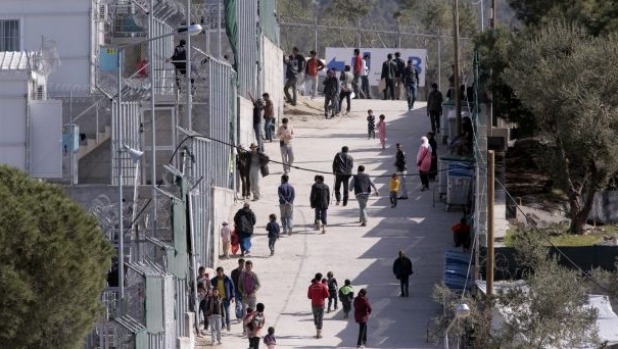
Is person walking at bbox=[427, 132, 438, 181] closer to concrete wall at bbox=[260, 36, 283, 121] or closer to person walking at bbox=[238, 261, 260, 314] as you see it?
concrete wall at bbox=[260, 36, 283, 121]

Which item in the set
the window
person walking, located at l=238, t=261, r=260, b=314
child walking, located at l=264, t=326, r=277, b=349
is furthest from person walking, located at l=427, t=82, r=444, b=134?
child walking, located at l=264, t=326, r=277, b=349

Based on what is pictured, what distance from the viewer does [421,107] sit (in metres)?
55.8

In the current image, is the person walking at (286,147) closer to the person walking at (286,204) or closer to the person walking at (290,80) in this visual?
the person walking at (286,204)

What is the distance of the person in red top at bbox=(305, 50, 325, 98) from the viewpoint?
55625mm

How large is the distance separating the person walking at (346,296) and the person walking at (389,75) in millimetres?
21319

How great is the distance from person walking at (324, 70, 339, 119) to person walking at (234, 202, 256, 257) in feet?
42.8

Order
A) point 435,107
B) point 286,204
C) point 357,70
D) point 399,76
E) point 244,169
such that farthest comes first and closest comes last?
point 357,70 → point 399,76 → point 435,107 → point 244,169 → point 286,204

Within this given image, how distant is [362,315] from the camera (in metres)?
34.2

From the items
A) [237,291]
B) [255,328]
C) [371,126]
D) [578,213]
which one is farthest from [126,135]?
[578,213]

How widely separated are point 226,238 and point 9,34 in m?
10.4

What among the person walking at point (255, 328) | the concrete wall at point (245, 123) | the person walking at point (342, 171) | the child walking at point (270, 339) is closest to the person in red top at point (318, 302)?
the person walking at point (255, 328)

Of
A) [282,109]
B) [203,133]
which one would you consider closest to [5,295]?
[203,133]

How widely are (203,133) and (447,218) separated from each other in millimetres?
5765

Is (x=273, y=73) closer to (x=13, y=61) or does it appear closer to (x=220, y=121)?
(x=220, y=121)
